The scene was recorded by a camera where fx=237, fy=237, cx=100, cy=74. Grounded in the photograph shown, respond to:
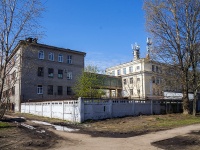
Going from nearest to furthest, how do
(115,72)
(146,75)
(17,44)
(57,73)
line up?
(17,44) → (57,73) → (146,75) → (115,72)

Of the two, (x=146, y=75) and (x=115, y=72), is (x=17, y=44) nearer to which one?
(x=146, y=75)

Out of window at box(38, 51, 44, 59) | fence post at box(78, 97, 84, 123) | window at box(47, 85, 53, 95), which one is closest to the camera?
fence post at box(78, 97, 84, 123)

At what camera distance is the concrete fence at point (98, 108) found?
2098cm

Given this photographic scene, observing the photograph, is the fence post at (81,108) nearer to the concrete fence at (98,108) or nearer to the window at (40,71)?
the concrete fence at (98,108)

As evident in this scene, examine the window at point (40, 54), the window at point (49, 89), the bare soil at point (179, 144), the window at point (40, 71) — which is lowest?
the bare soil at point (179, 144)

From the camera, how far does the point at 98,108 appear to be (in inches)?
866

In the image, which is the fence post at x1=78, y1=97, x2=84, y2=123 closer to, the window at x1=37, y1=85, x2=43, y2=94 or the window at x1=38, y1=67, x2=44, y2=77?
the window at x1=37, y1=85, x2=43, y2=94

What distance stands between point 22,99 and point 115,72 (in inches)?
1682

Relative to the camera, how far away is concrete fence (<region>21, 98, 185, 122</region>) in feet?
68.8

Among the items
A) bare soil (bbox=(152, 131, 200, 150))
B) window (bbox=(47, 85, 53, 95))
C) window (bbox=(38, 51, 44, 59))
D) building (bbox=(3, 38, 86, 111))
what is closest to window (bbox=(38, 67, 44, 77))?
building (bbox=(3, 38, 86, 111))

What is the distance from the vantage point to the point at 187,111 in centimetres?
2714

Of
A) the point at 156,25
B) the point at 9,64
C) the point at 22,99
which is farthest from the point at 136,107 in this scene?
the point at 22,99

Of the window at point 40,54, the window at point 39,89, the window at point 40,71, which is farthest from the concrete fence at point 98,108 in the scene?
the window at point 40,54

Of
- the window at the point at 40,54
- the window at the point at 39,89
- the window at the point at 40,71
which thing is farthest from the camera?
the window at the point at 40,54
